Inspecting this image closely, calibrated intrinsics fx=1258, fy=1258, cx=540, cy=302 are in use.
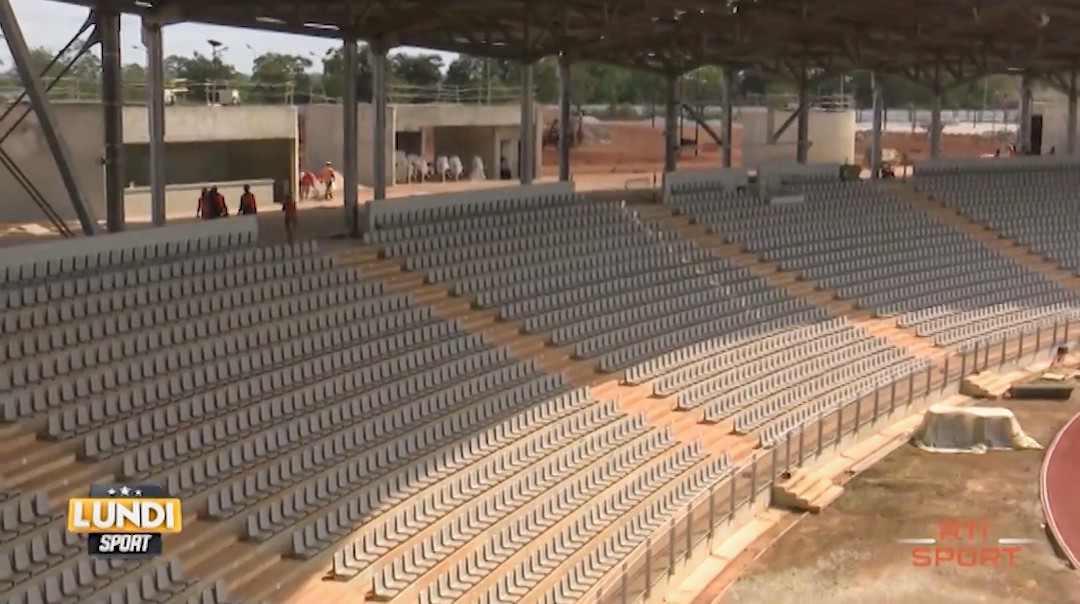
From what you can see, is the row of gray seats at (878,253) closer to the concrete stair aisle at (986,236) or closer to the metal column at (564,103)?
the concrete stair aisle at (986,236)

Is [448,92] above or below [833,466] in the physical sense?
above

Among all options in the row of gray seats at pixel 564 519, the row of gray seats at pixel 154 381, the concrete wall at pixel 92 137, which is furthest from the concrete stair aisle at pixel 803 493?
the concrete wall at pixel 92 137

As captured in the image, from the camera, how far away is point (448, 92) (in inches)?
1678

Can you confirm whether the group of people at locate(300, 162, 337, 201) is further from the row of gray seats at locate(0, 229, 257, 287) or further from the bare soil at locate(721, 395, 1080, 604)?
the bare soil at locate(721, 395, 1080, 604)

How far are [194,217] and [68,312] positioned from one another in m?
10.1

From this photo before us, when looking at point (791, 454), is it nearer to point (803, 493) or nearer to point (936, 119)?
point (803, 493)

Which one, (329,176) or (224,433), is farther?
(329,176)

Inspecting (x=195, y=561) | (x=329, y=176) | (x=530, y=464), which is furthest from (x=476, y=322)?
(x=329, y=176)

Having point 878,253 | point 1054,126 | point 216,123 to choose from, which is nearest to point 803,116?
point 878,253

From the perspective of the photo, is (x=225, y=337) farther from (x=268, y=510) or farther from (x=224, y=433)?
(x=268, y=510)

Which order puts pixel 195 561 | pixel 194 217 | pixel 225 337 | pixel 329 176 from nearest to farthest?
pixel 195 561 → pixel 225 337 → pixel 194 217 → pixel 329 176

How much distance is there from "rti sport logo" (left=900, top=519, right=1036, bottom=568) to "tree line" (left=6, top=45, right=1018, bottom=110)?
66.3 feet

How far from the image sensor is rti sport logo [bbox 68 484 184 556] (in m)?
10.5

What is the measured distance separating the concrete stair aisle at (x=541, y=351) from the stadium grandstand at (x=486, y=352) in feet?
0.21
